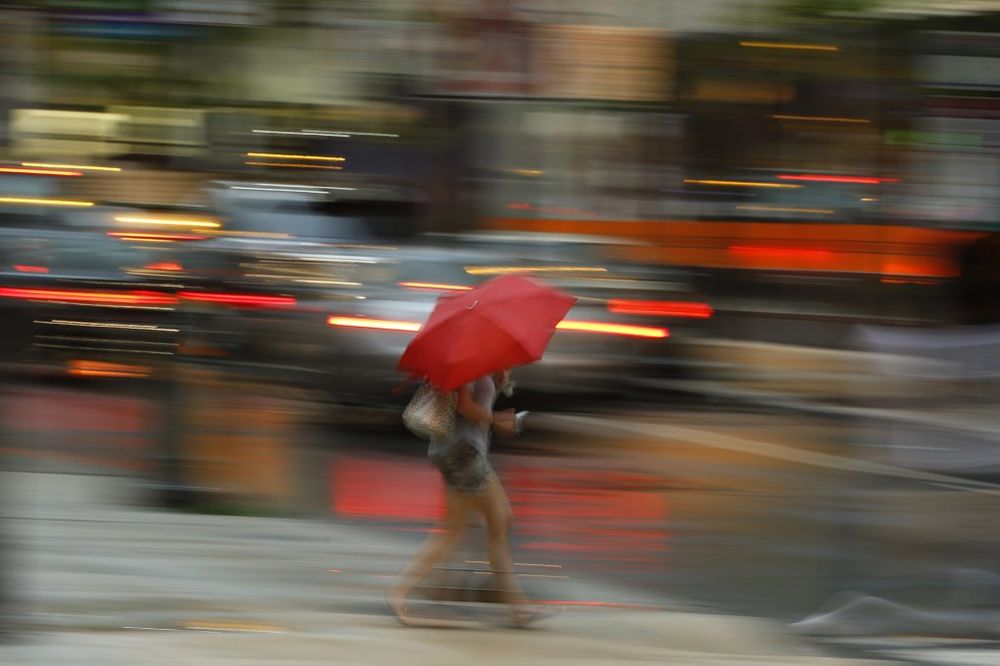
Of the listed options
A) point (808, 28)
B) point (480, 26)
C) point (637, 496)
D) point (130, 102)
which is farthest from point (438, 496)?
point (130, 102)

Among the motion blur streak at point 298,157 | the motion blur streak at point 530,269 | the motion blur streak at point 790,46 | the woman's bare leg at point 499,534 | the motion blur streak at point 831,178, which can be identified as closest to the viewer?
the woman's bare leg at point 499,534

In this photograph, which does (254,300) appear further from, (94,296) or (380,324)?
(380,324)

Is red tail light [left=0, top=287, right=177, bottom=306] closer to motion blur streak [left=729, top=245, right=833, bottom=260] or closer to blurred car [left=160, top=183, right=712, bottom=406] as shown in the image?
blurred car [left=160, top=183, right=712, bottom=406]

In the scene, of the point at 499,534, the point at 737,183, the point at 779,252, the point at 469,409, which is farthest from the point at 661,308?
the point at 737,183

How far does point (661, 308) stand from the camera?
13398 mm

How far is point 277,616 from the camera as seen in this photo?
6.76 m

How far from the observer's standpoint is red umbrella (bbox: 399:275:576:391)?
244 inches

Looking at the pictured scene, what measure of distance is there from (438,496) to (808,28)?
42.6 feet

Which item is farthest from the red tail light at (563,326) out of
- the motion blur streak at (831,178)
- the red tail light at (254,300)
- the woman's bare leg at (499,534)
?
the motion blur streak at (831,178)

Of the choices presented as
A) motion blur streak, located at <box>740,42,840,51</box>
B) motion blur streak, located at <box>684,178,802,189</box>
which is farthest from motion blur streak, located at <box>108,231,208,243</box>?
motion blur streak, located at <box>740,42,840,51</box>

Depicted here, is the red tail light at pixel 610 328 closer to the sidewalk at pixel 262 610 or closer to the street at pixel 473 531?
the street at pixel 473 531

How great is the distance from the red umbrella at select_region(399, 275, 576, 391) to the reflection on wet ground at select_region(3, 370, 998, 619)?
1901 mm

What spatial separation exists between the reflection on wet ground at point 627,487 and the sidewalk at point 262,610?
0.51 m

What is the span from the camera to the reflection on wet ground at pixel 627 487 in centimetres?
780
